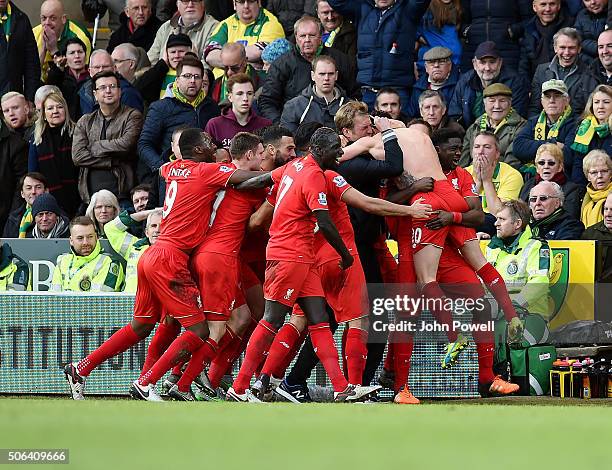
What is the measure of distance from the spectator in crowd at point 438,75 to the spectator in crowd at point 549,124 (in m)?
1.27

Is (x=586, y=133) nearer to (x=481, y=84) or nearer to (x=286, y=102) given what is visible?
(x=481, y=84)

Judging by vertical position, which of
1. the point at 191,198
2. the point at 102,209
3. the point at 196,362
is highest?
the point at 191,198

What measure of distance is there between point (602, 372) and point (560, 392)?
389 millimetres

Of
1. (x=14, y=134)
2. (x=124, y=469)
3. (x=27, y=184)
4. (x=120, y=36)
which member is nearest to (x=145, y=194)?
(x=27, y=184)

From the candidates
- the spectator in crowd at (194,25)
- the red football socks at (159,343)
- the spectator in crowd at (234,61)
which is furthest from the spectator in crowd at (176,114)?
the red football socks at (159,343)

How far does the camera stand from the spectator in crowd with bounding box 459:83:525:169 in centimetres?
1498

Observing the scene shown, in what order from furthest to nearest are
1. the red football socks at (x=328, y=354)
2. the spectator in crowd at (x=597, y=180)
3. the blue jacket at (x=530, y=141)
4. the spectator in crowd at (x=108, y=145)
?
1. the spectator in crowd at (x=108, y=145)
2. the blue jacket at (x=530, y=141)
3. the spectator in crowd at (x=597, y=180)
4. the red football socks at (x=328, y=354)

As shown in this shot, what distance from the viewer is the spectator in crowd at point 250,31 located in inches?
656

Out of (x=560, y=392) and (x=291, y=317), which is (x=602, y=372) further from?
(x=291, y=317)

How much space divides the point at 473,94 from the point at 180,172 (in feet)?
15.9

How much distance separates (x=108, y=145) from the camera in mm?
15852

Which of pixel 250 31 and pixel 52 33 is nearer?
pixel 250 31

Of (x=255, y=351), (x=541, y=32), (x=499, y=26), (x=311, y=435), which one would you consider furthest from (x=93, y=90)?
(x=311, y=435)

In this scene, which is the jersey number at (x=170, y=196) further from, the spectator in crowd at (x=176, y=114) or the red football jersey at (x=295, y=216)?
the spectator in crowd at (x=176, y=114)
